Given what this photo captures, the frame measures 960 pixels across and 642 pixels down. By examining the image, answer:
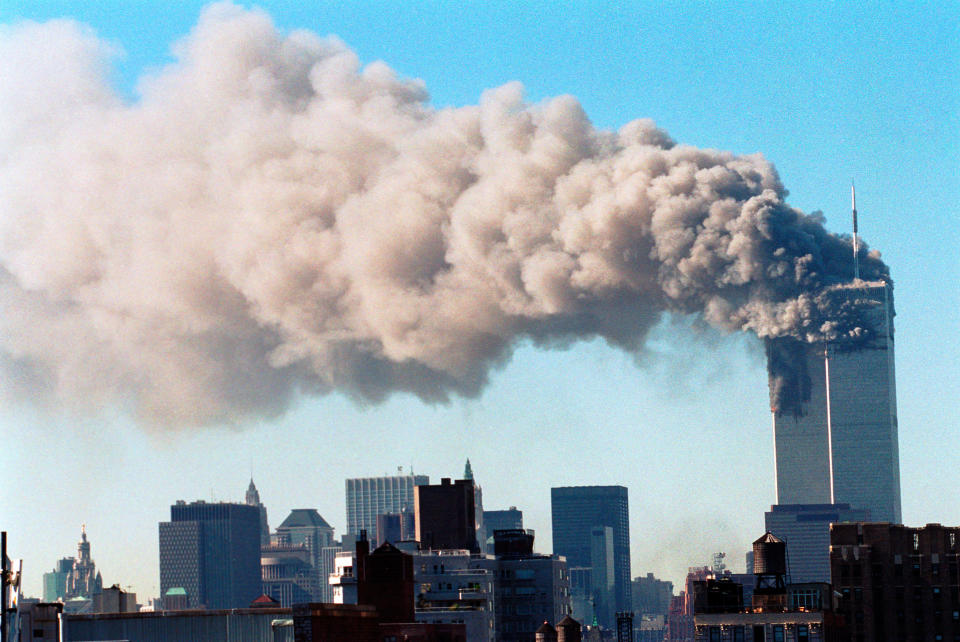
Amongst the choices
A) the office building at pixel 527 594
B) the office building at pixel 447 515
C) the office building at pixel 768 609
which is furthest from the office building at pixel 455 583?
the office building at pixel 768 609

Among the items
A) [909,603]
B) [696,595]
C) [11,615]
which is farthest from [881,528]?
[11,615]

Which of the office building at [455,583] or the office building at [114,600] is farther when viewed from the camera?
the office building at [455,583]

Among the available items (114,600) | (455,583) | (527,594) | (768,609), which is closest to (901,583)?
(768,609)

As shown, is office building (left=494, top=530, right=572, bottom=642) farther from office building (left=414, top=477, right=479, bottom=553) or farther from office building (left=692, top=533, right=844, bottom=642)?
office building (left=692, top=533, right=844, bottom=642)

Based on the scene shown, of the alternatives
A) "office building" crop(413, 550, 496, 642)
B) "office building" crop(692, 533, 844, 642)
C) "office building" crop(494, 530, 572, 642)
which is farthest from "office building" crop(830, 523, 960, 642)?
"office building" crop(494, 530, 572, 642)

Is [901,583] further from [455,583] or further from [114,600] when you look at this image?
[455,583]

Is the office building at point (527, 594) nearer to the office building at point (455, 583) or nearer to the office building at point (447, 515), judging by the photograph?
the office building at point (455, 583)
